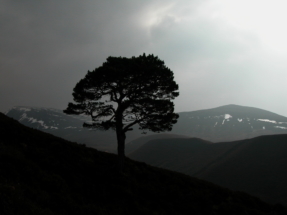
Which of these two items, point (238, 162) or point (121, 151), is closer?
point (121, 151)

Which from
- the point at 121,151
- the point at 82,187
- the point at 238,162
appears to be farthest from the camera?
the point at 238,162

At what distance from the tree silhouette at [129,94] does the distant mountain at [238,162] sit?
70269mm

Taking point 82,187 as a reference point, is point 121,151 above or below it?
above

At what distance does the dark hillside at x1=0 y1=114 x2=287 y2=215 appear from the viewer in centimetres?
1057

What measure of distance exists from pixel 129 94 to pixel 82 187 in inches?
401

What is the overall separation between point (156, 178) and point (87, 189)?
9630mm

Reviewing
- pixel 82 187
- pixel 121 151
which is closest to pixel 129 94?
pixel 121 151

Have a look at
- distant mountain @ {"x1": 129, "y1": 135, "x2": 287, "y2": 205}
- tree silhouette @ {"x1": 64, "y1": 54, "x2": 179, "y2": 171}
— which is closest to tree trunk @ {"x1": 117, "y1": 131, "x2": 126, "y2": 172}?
tree silhouette @ {"x1": 64, "y1": 54, "x2": 179, "y2": 171}

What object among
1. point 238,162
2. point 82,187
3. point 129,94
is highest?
point 129,94

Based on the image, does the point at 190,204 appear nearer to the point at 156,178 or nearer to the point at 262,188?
the point at 156,178

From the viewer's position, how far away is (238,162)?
368ft

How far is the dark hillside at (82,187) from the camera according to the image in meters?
10.6

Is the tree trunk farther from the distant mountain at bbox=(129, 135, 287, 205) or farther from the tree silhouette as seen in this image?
the distant mountain at bbox=(129, 135, 287, 205)

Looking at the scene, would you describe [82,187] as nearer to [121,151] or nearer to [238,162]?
[121,151]
